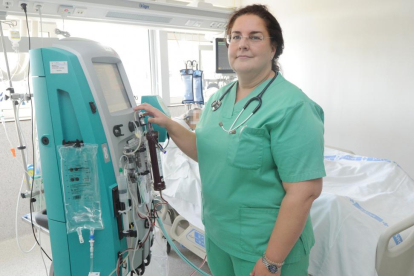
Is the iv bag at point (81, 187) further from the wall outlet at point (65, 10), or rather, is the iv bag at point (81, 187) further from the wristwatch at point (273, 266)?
the wall outlet at point (65, 10)

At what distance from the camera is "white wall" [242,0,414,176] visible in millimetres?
2760

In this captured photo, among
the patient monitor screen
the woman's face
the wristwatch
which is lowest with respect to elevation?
the wristwatch

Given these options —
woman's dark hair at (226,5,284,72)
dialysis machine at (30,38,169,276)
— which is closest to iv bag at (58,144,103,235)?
dialysis machine at (30,38,169,276)

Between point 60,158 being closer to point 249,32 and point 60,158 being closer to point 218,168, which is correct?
point 218,168

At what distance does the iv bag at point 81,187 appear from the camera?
3.57 feet

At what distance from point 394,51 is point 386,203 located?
173 cm

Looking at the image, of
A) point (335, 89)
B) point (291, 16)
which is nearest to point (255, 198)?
point (335, 89)

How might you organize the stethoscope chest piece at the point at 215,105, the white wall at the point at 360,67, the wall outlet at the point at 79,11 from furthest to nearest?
the white wall at the point at 360,67
the wall outlet at the point at 79,11
the stethoscope chest piece at the point at 215,105

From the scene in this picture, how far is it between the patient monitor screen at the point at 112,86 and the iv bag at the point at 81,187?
204 mm

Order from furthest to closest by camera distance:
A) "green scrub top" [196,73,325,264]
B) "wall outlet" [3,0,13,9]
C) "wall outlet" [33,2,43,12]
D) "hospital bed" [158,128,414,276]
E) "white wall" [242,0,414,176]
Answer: "white wall" [242,0,414,176], "wall outlet" [33,2,43,12], "wall outlet" [3,0,13,9], "hospital bed" [158,128,414,276], "green scrub top" [196,73,325,264]

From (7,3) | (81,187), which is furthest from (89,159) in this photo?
(7,3)

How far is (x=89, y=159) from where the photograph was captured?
1.09 metres

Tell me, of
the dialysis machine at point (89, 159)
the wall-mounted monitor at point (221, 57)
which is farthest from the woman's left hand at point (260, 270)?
the wall-mounted monitor at point (221, 57)

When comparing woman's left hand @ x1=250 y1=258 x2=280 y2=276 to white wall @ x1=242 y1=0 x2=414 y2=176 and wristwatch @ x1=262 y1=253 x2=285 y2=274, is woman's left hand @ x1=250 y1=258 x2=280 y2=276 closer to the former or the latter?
wristwatch @ x1=262 y1=253 x2=285 y2=274
